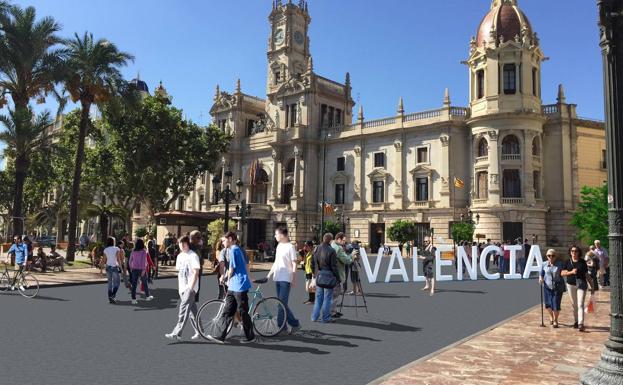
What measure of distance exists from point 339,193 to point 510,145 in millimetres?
17682

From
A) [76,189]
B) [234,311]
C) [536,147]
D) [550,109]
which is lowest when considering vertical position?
[234,311]

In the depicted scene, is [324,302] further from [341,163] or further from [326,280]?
[341,163]

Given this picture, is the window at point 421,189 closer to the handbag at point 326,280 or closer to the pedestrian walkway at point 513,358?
the pedestrian walkway at point 513,358

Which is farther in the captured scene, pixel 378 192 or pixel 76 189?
pixel 378 192

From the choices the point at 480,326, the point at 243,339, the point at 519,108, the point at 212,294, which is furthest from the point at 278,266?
the point at 519,108

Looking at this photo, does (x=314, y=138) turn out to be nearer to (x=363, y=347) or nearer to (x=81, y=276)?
(x=81, y=276)

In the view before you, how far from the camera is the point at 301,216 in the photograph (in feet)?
170

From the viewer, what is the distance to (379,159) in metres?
48.8

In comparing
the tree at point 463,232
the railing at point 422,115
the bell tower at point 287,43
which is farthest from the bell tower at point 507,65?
the bell tower at point 287,43

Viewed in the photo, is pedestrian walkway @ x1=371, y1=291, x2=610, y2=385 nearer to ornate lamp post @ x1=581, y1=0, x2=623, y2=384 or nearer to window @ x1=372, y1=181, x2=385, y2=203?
ornate lamp post @ x1=581, y1=0, x2=623, y2=384

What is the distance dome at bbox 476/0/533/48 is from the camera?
41.3m

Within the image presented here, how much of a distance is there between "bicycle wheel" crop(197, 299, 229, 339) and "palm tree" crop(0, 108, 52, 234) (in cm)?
2025

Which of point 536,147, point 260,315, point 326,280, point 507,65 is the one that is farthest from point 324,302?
point 507,65

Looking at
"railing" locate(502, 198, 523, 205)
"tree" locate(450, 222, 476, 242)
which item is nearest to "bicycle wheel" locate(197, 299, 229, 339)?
"tree" locate(450, 222, 476, 242)
